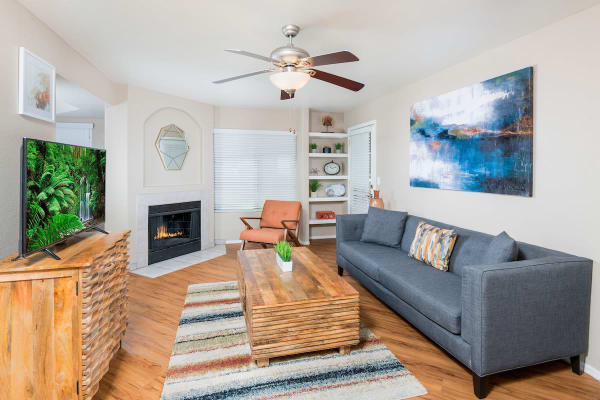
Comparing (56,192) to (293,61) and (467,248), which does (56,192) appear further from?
(467,248)

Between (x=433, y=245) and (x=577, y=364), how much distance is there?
125cm

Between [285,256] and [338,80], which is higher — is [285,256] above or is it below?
below

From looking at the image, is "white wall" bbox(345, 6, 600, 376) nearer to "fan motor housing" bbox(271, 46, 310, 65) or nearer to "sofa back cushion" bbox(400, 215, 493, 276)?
"sofa back cushion" bbox(400, 215, 493, 276)

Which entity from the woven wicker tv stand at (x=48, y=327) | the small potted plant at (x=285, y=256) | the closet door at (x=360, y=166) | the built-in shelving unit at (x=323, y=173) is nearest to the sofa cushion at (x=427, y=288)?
the small potted plant at (x=285, y=256)

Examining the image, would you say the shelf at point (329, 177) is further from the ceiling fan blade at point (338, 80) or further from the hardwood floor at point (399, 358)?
the ceiling fan blade at point (338, 80)

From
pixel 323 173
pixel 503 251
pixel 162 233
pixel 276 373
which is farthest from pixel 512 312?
pixel 323 173

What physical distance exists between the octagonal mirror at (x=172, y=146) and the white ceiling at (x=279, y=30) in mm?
1194

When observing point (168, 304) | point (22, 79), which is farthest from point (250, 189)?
point (22, 79)

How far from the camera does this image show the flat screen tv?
1.68 meters

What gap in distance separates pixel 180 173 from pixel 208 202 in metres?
0.72

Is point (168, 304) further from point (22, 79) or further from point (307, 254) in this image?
point (22, 79)

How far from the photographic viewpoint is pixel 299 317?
2.14 metres

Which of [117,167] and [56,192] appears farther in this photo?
[117,167]

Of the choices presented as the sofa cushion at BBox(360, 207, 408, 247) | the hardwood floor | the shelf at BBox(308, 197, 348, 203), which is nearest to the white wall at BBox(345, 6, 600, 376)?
the hardwood floor
